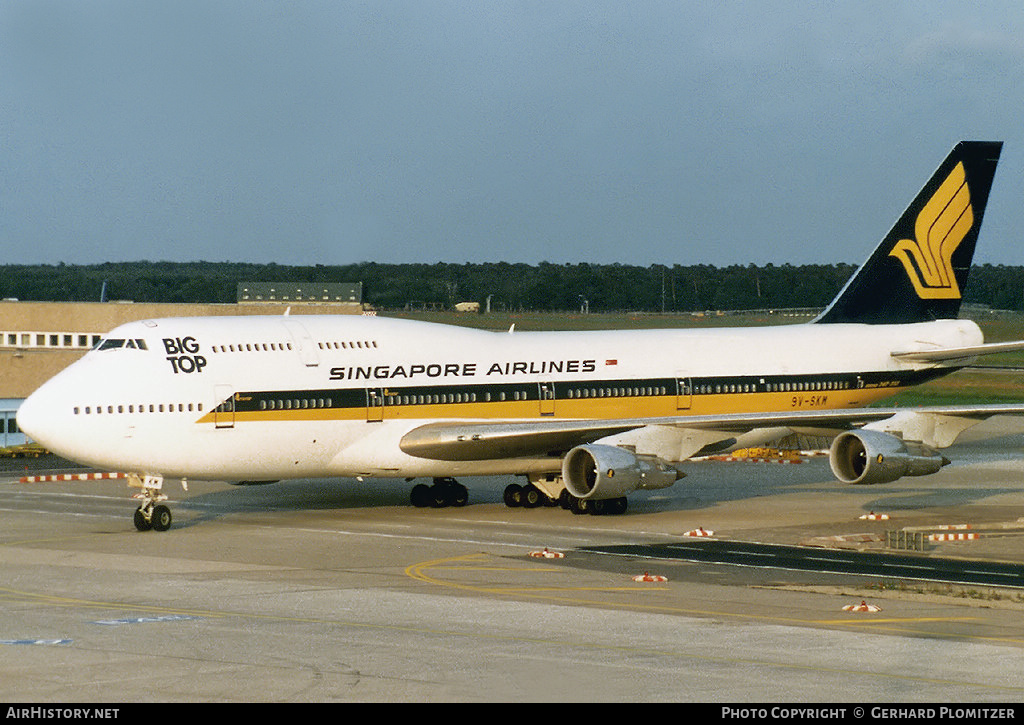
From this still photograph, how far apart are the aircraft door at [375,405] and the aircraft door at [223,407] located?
3775 millimetres

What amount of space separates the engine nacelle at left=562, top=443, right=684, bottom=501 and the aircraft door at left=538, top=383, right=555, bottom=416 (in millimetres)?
2919

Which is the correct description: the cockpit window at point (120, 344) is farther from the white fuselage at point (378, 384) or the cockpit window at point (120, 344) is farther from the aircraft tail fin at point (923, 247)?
the aircraft tail fin at point (923, 247)

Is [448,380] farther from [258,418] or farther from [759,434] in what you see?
[759,434]

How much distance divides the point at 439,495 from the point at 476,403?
11.3 feet

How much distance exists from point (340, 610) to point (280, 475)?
13.3 metres

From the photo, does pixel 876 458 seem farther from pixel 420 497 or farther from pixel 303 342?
pixel 303 342

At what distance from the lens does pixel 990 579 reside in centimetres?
2916

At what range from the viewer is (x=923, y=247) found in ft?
157

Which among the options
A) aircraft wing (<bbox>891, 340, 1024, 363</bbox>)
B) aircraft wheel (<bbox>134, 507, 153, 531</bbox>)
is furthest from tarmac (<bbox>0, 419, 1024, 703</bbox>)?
aircraft wing (<bbox>891, 340, 1024, 363</bbox>)

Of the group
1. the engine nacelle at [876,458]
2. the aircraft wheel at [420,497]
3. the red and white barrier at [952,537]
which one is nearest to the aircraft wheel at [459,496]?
the aircraft wheel at [420,497]

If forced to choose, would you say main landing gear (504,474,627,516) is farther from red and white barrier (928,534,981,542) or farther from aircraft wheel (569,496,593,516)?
red and white barrier (928,534,981,542)

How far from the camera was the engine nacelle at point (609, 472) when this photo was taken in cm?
3784

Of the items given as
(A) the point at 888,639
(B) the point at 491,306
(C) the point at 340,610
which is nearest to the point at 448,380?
(C) the point at 340,610
